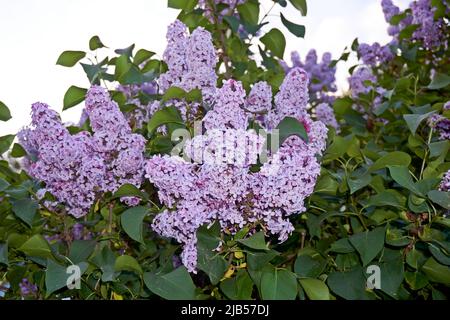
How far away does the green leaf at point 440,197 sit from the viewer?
4.88ft

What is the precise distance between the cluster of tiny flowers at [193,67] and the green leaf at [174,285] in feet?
1.68

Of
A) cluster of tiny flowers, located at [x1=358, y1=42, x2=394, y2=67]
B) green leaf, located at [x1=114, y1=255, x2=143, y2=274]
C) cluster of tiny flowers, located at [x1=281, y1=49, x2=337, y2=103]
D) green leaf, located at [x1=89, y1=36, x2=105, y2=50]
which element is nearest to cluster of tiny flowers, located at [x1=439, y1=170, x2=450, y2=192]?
green leaf, located at [x1=114, y1=255, x2=143, y2=274]

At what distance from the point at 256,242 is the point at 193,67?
591 millimetres

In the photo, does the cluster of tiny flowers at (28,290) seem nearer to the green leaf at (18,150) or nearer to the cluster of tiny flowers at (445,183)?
the green leaf at (18,150)

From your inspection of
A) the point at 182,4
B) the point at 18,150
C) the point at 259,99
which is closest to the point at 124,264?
the point at 259,99

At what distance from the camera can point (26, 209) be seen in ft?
6.08

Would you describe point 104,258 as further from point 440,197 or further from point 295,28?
point 295,28

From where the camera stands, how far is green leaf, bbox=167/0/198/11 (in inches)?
91.5

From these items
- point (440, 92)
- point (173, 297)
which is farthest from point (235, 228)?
point (440, 92)

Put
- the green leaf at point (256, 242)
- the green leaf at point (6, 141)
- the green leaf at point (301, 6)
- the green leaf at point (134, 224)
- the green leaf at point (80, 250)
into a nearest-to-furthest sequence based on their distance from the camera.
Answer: the green leaf at point (256, 242)
the green leaf at point (134, 224)
the green leaf at point (80, 250)
the green leaf at point (6, 141)
the green leaf at point (301, 6)

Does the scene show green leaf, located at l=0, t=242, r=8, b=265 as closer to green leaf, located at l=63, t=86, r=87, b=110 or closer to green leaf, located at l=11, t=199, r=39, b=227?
green leaf, located at l=11, t=199, r=39, b=227

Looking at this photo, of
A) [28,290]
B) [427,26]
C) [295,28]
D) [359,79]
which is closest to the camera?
[295,28]

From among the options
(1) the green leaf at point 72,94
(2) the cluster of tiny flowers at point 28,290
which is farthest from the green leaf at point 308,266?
(2) the cluster of tiny flowers at point 28,290
